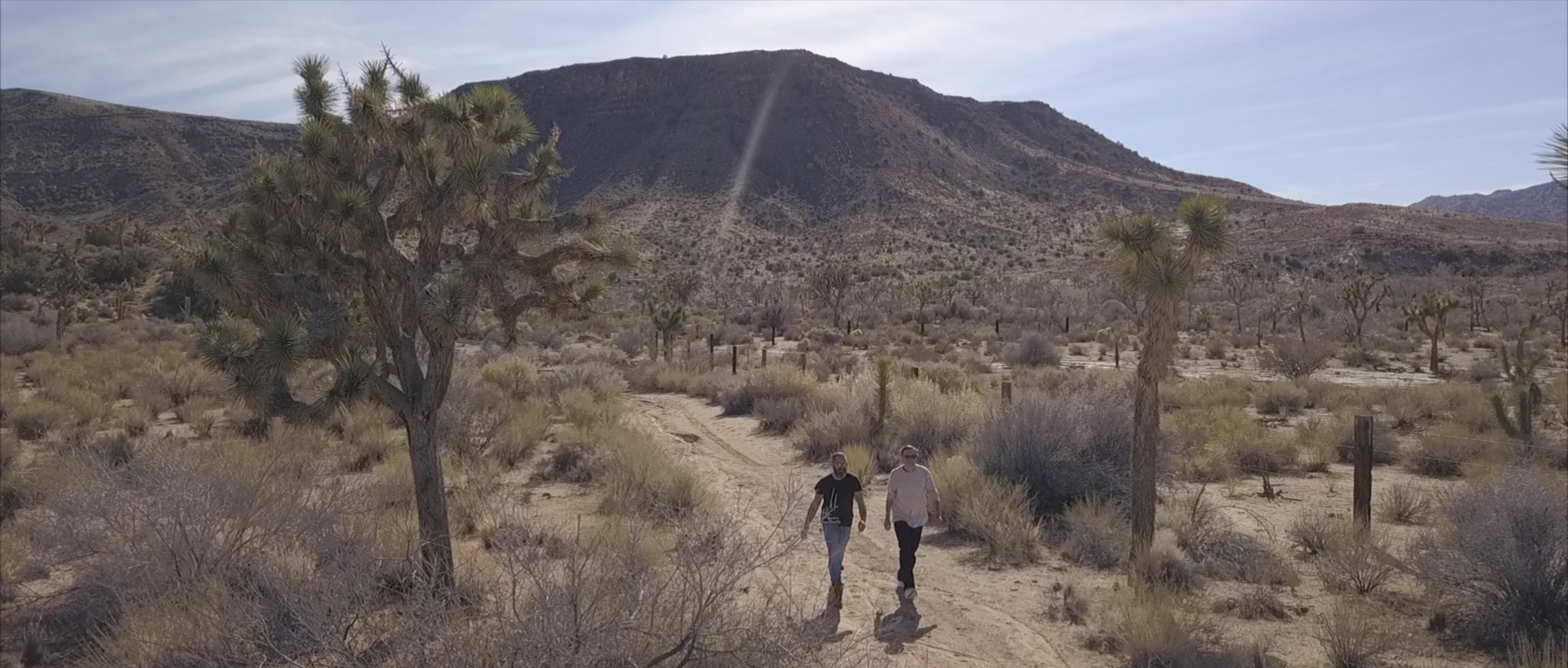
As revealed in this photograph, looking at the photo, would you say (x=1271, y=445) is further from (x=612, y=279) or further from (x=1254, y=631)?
(x=612, y=279)

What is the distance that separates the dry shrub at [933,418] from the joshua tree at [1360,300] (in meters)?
21.8

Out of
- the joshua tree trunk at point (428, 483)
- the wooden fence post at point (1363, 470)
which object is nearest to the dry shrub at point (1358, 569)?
the wooden fence post at point (1363, 470)

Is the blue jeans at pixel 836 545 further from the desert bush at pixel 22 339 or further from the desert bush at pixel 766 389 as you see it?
the desert bush at pixel 22 339

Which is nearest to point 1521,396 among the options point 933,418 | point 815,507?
point 933,418

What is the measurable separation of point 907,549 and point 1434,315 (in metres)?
28.6

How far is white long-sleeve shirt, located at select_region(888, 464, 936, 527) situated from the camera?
30.1 feet

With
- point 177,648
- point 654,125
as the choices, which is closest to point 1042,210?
point 654,125

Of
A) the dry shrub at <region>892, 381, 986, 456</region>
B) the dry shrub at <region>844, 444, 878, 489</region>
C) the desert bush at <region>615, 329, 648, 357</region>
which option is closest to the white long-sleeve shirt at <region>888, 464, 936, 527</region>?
the dry shrub at <region>844, 444, 878, 489</region>

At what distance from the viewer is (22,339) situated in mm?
30344

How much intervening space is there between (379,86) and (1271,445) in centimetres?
1396

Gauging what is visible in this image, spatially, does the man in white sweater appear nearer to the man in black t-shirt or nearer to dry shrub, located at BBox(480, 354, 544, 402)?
the man in black t-shirt

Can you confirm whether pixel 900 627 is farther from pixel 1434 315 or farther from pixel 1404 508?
pixel 1434 315

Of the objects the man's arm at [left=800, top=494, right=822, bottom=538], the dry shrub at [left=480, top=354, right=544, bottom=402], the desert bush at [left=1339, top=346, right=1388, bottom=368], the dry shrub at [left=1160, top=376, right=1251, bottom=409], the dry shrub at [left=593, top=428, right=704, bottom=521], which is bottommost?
the desert bush at [left=1339, top=346, right=1388, bottom=368]

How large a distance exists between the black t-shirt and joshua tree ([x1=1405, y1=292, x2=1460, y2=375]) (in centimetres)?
2495
